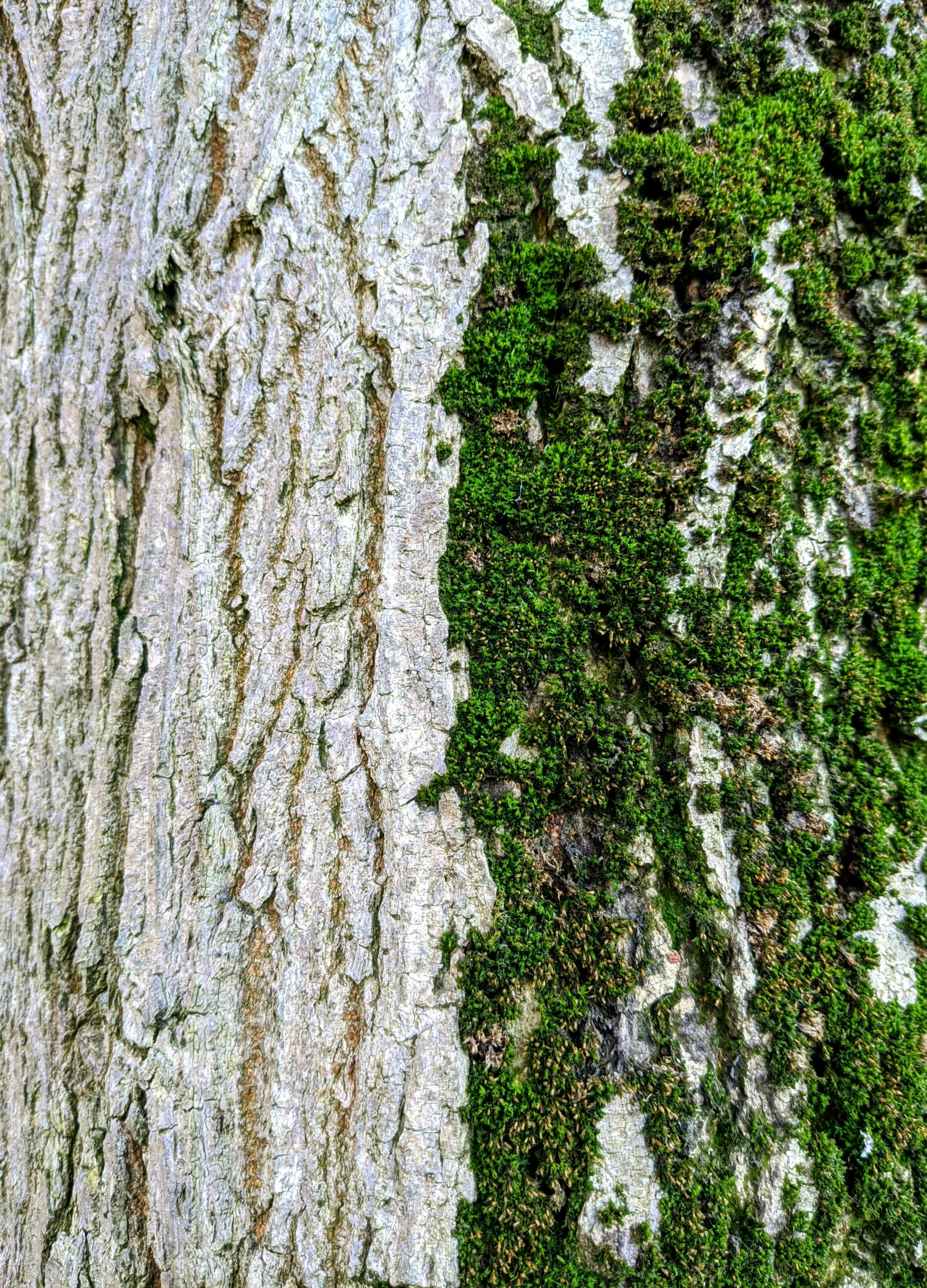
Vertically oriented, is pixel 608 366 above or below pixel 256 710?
above

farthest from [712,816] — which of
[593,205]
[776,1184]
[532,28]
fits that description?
[532,28]

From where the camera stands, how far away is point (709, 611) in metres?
1.92

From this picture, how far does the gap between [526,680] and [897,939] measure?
1427 mm

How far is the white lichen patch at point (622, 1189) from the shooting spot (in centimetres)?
169

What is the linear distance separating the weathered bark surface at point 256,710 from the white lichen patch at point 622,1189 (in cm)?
40

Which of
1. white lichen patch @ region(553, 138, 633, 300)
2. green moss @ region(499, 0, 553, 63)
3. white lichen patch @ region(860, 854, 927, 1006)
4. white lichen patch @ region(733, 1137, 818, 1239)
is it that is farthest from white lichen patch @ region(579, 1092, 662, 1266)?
green moss @ region(499, 0, 553, 63)

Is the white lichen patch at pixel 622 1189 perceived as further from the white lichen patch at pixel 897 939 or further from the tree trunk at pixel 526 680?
the white lichen patch at pixel 897 939

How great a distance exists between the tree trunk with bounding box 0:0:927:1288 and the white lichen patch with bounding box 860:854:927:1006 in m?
0.01

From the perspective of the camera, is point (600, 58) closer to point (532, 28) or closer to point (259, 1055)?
point (532, 28)

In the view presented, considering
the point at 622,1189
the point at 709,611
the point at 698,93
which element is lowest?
the point at 622,1189

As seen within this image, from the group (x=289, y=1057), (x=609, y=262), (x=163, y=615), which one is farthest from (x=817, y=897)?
(x=163, y=615)

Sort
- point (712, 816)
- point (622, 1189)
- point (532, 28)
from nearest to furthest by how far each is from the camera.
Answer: point (622, 1189) < point (712, 816) < point (532, 28)

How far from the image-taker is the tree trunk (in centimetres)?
175

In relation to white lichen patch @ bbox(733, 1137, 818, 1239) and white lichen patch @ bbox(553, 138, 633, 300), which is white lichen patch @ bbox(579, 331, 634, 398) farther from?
white lichen patch @ bbox(733, 1137, 818, 1239)
